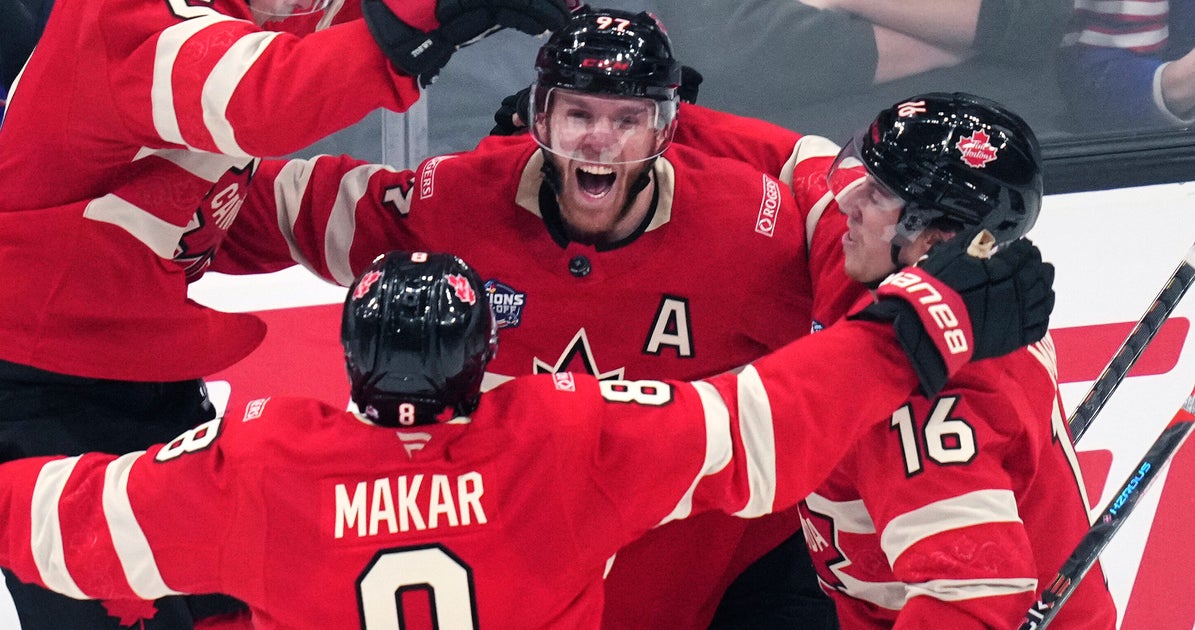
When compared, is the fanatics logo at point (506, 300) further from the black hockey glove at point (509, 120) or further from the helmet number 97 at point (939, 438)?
the helmet number 97 at point (939, 438)

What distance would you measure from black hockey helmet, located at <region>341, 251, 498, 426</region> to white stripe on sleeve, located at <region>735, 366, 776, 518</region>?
34cm

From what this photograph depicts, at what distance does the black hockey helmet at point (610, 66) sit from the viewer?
209 cm

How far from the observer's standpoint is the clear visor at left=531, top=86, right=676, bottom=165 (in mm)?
2131

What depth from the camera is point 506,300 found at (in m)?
2.31

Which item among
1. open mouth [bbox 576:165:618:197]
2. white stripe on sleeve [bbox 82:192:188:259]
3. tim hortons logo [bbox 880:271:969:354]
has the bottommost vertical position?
white stripe on sleeve [bbox 82:192:188:259]

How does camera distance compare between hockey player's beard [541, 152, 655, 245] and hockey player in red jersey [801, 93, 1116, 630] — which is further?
hockey player's beard [541, 152, 655, 245]

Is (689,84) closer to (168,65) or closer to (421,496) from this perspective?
(168,65)

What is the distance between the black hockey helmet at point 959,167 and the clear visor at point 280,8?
0.84 meters

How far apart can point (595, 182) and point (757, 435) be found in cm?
58

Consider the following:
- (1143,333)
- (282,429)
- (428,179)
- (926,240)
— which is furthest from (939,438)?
(428,179)

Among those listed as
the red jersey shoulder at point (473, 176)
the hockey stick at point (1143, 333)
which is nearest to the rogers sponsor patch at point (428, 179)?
the red jersey shoulder at point (473, 176)

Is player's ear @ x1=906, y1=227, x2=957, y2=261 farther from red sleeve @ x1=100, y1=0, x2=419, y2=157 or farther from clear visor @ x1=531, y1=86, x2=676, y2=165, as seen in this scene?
red sleeve @ x1=100, y1=0, x2=419, y2=157

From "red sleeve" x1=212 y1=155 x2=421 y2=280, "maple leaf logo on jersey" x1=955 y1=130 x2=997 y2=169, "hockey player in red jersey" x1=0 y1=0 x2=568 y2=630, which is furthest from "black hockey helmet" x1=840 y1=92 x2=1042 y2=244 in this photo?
"red sleeve" x1=212 y1=155 x2=421 y2=280

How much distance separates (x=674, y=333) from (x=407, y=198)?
19.6 inches
